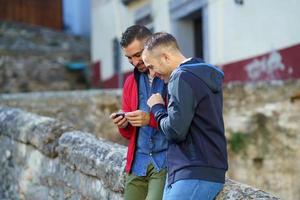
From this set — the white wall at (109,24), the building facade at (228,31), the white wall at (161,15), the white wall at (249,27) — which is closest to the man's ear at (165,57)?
the building facade at (228,31)

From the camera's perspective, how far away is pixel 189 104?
2455 mm

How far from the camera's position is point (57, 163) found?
179 inches

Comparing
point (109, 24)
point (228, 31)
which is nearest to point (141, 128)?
point (228, 31)

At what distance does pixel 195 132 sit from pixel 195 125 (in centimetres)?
3

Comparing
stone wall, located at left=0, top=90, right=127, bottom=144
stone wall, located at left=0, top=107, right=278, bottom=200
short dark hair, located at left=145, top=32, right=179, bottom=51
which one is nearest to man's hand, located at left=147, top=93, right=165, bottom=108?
short dark hair, located at left=145, top=32, right=179, bottom=51

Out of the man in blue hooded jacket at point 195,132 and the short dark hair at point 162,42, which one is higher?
the short dark hair at point 162,42

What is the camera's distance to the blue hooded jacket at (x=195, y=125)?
2.46m

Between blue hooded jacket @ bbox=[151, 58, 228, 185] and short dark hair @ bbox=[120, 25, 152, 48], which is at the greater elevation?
short dark hair @ bbox=[120, 25, 152, 48]

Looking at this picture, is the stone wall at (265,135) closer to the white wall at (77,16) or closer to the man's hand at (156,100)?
the man's hand at (156,100)

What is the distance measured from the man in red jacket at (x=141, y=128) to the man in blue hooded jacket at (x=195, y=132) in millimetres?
321

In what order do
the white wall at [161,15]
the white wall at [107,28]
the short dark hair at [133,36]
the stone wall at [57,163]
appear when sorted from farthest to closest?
the white wall at [107,28]
the white wall at [161,15]
the stone wall at [57,163]
the short dark hair at [133,36]

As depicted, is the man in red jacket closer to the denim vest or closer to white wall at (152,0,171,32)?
the denim vest

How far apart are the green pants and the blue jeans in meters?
0.33

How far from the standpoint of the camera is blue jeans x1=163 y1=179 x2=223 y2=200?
8.07 ft
